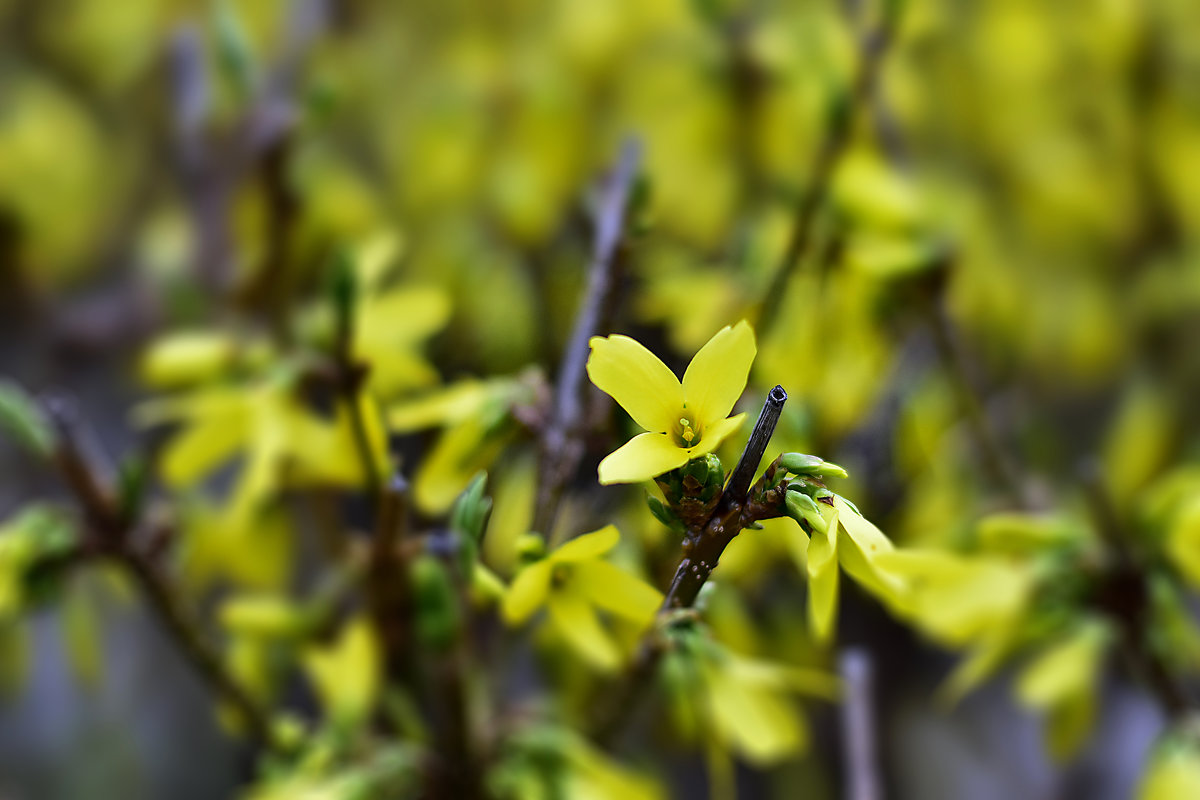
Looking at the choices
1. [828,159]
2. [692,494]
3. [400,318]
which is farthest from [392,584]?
[828,159]

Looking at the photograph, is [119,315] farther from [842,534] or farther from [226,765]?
[842,534]

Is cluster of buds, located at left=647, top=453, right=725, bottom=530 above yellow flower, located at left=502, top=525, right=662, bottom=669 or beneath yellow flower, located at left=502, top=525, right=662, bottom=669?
above

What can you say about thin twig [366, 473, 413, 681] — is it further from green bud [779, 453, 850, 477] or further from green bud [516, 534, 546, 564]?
green bud [779, 453, 850, 477]

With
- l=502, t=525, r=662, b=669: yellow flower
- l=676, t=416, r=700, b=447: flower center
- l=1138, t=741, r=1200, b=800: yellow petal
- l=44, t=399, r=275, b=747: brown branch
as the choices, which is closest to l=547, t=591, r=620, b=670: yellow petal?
l=502, t=525, r=662, b=669: yellow flower

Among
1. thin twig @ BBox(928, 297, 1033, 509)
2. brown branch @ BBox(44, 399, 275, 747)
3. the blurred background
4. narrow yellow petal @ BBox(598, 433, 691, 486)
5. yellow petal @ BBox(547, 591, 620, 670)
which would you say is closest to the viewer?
narrow yellow petal @ BBox(598, 433, 691, 486)

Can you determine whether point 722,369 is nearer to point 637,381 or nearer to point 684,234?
point 637,381

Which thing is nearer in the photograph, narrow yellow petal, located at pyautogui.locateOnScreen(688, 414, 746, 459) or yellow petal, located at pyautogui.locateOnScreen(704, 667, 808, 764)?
narrow yellow petal, located at pyautogui.locateOnScreen(688, 414, 746, 459)
